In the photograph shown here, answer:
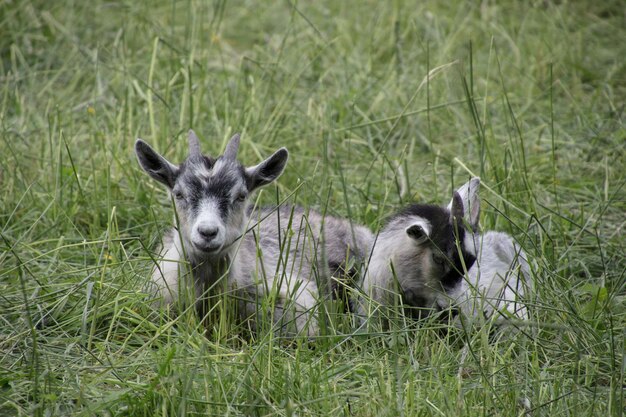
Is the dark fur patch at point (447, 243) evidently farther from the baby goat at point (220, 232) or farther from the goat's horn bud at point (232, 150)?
the goat's horn bud at point (232, 150)

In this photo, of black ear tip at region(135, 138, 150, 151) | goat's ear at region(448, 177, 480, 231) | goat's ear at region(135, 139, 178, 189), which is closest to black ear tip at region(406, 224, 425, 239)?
goat's ear at region(448, 177, 480, 231)

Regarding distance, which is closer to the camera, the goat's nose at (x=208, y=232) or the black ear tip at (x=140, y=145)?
the goat's nose at (x=208, y=232)

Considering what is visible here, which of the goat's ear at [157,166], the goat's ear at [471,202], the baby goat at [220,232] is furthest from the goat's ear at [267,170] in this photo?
the goat's ear at [471,202]

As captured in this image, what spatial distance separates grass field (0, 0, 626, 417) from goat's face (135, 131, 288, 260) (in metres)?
0.24

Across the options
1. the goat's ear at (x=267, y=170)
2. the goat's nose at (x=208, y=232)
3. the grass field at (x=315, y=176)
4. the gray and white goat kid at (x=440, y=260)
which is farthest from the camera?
the goat's ear at (x=267, y=170)

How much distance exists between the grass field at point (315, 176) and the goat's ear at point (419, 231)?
16.3 inches

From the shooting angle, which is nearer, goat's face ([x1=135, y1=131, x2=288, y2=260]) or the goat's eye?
goat's face ([x1=135, y1=131, x2=288, y2=260])

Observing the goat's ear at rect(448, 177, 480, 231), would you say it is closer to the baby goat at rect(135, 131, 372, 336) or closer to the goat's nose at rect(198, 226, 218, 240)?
the baby goat at rect(135, 131, 372, 336)

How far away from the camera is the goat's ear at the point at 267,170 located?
18.2 ft

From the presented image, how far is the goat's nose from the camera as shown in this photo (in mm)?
5066

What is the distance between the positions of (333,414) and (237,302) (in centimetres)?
146

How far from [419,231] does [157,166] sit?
1624 millimetres

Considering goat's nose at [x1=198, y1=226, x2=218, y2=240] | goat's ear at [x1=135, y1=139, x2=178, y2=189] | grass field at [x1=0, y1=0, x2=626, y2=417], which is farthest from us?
goat's ear at [x1=135, y1=139, x2=178, y2=189]

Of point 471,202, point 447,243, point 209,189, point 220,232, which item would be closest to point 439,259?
point 447,243
